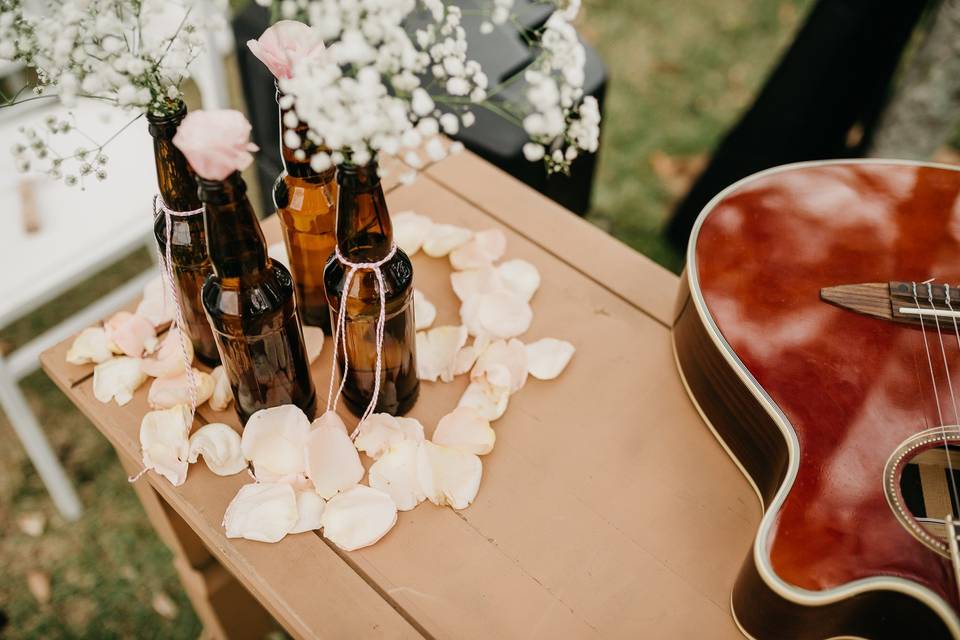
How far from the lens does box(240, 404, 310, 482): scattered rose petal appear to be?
36.8 inches

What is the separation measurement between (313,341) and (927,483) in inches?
32.7

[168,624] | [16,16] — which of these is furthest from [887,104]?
[168,624]

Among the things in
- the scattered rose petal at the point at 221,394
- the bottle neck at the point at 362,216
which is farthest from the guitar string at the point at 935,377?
the scattered rose petal at the point at 221,394

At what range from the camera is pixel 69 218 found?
5.03ft

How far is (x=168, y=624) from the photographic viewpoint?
1667 millimetres

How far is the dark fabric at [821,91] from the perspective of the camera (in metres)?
1.87

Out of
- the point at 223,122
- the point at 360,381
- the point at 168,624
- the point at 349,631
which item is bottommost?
the point at 168,624

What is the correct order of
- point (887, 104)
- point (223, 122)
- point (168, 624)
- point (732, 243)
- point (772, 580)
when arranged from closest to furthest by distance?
1. point (223, 122)
2. point (772, 580)
3. point (732, 243)
4. point (168, 624)
5. point (887, 104)

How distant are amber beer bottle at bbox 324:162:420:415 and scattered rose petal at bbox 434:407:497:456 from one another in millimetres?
70

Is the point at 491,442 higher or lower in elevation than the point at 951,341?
lower

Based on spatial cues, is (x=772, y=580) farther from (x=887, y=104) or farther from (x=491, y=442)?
(x=887, y=104)

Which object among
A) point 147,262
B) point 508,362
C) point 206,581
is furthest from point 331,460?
point 147,262

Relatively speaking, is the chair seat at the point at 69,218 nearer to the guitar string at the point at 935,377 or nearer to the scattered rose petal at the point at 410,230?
the scattered rose petal at the point at 410,230

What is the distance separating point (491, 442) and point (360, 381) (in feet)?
0.63
